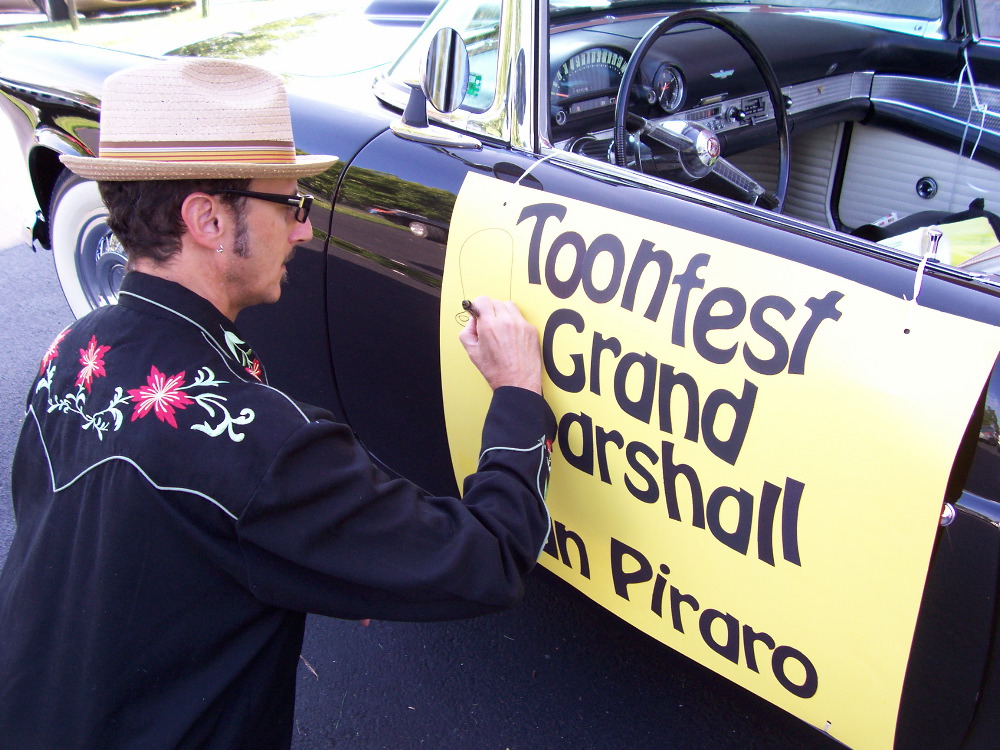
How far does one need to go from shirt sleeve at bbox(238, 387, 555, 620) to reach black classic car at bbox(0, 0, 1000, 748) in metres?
0.27

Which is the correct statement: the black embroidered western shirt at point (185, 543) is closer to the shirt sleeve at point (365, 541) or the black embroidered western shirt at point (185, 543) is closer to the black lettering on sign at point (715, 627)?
the shirt sleeve at point (365, 541)

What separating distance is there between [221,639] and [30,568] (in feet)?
0.90

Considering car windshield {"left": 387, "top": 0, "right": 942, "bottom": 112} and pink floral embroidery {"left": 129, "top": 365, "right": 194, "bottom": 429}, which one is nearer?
pink floral embroidery {"left": 129, "top": 365, "right": 194, "bottom": 429}

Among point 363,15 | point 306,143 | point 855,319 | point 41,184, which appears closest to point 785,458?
point 855,319

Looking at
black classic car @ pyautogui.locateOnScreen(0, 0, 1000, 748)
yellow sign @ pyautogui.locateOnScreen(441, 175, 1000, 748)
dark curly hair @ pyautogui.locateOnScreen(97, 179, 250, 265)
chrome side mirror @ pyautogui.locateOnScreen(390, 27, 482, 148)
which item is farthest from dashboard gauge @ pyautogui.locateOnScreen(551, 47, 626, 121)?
dark curly hair @ pyautogui.locateOnScreen(97, 179, 250, 265)

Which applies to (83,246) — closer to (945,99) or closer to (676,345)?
(676,345)

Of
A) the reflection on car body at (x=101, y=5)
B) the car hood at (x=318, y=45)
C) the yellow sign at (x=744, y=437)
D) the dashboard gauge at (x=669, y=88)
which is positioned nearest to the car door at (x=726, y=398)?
the yellow sign at (x=744, y=437)

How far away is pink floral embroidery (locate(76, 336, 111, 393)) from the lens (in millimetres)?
1183

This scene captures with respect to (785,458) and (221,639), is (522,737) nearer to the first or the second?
(221,639)

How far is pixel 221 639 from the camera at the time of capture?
1.20 m

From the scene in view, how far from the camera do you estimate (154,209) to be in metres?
1.22

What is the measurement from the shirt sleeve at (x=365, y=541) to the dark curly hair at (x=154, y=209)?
36 centimetres

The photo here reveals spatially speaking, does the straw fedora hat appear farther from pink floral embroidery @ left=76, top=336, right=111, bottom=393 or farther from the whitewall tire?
the whitewall tire

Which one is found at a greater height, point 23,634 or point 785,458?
point 785,458
